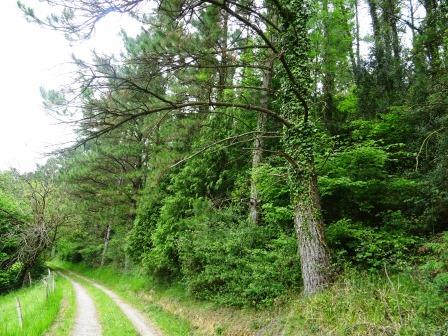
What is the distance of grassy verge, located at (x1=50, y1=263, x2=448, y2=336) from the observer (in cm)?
496

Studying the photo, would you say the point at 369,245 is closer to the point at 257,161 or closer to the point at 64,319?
the point at 257,161

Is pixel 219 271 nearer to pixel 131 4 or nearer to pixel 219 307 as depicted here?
pixel 219 307

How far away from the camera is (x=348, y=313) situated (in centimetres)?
Result: 577

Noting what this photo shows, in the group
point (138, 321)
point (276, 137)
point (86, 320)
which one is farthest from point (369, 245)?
point (86, 320)

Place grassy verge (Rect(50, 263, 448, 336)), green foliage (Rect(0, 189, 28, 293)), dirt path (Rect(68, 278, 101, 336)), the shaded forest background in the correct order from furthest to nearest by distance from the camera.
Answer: green foliage (Rect(0, 189, 28, 293))
dirt path (Rect(68, 278, 101, 336))
the shaded forest background
grassy verge (Rect(50, 263, 448, 336))

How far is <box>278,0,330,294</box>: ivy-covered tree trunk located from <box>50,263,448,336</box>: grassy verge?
57 centimetres

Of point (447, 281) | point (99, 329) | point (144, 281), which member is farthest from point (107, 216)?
point (447, 281)

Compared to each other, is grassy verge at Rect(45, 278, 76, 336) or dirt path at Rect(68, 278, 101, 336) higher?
grassy verge at Rect(45, 278, 76, 336)

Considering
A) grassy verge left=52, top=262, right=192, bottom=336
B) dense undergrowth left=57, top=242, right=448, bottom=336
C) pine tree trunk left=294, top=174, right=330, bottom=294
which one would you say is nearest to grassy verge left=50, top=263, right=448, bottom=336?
dense undergrowth left=57, top=242, right=448, bottom=336

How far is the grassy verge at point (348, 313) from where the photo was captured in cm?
496

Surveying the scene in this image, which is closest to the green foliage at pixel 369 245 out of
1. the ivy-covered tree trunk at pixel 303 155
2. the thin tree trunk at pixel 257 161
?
the ivy-covered tree trunk at pixel 303 155

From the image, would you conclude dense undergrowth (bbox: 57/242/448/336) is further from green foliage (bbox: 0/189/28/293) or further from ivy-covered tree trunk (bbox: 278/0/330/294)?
green foliage (bbox: 0/189/28/293)

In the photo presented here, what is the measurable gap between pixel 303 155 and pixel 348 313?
3224 mm

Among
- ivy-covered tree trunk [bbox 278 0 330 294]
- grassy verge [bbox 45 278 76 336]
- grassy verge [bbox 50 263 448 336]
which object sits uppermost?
ivy-covered tree trunk [bbox 278 0 330 294]
